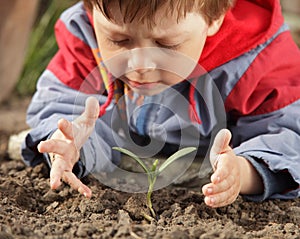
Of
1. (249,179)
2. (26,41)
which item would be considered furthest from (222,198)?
(26,41)

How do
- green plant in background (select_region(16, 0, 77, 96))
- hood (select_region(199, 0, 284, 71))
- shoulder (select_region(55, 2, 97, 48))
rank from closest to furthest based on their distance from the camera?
hood (select_region(199, 0, 284, 71)) → shoulder (select_region(55, 2, 97, 48)) → green plant in background (select_region(16, 0, 77, 96))

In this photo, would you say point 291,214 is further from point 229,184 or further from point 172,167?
point 172,167

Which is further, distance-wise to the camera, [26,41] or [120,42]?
[26,41]

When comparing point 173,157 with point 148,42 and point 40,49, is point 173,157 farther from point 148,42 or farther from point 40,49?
point 40,49

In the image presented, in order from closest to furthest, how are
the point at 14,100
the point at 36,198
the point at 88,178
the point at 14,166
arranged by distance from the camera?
the point at 36,198 < the point at 88,178 < the point at 14,166 < the point at 14,100

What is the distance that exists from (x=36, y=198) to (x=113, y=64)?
0.48 meters

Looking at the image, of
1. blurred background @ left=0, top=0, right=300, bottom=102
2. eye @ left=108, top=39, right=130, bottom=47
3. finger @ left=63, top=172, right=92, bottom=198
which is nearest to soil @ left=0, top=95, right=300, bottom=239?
finger @ left=63, top=172, right=92, bottom=198

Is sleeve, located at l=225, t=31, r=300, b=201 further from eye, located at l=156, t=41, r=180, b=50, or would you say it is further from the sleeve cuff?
eye, located at l=156, t=41, r=180, b=50

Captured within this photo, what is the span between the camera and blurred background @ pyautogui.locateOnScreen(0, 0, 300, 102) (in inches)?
136

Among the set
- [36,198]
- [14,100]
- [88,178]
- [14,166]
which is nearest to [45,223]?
[36,198]

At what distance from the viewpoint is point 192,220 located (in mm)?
1773

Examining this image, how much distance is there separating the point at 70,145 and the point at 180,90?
53 centimetres

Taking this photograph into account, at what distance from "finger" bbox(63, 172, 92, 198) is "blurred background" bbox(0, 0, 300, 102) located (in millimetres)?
1599

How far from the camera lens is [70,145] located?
2.00 meters
